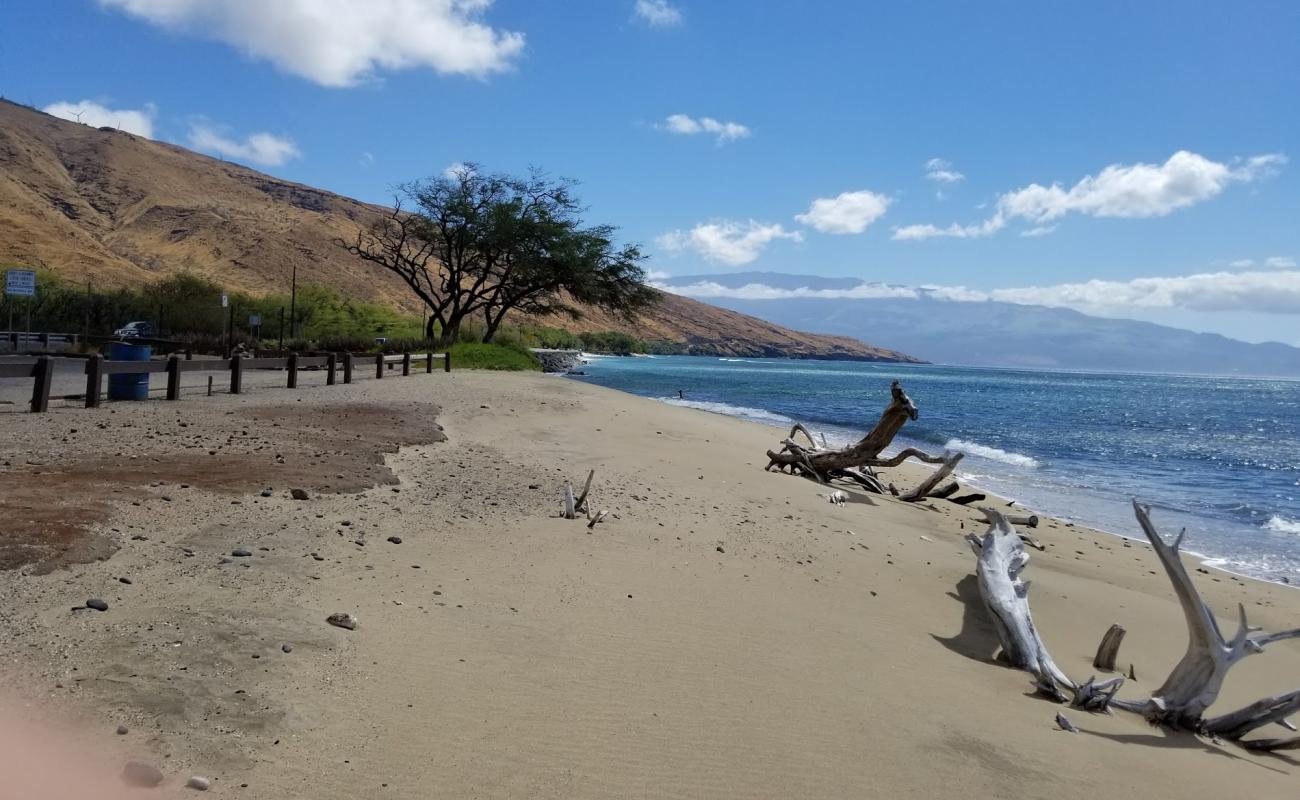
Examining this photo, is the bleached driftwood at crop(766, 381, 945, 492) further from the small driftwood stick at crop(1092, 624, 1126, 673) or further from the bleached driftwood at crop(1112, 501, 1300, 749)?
the bleached driftwood at crop(1112, 501, 1300, 749)

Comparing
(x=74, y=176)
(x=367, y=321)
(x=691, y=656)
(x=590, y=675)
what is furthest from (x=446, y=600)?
(x=74, y=176)

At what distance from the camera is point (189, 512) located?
225 inches

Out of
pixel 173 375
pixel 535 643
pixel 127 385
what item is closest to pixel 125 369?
pixel 127 385

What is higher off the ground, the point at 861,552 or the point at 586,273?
the point at 586,273

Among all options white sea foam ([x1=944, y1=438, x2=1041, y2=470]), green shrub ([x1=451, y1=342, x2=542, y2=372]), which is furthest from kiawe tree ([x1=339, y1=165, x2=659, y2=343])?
white sea foam ([x1=944, y1=438, x2=1041, y2=470])

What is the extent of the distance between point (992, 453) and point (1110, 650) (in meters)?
16.7

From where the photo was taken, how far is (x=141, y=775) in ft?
8.52

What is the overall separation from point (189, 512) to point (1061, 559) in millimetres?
9047

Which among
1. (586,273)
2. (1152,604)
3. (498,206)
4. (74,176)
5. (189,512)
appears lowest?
(1152,604)

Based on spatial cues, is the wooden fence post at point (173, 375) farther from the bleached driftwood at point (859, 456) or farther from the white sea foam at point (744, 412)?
the white sea foam at point (744, 412)

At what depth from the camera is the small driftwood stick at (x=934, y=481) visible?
1170 cm

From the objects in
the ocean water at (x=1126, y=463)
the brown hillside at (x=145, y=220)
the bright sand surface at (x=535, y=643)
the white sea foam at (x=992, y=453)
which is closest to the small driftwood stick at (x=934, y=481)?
the ocean water at (x=1126, y=463)

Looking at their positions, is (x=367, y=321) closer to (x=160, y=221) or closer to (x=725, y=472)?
(x=725, y=472)

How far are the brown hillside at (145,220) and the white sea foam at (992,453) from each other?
37308 millimetres
